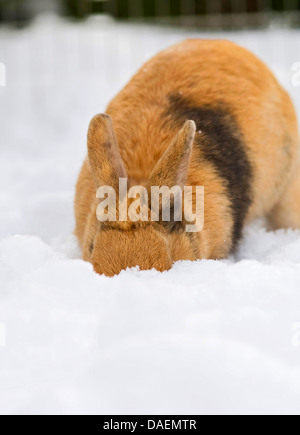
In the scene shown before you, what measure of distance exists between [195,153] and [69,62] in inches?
187

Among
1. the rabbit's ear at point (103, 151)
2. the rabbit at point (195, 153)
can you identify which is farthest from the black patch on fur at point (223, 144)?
the rabbit's ear at point (103, 151)

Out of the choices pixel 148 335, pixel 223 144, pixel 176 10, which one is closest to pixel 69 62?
pixel 176 10

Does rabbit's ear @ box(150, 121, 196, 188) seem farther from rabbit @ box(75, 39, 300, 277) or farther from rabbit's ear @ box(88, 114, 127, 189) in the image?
rabbit's ear @ box(88, 114, 127, 189)

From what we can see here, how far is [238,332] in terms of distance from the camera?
6.30ft

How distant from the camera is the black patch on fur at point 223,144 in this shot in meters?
2.84

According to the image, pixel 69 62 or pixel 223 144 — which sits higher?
pixel 69 62

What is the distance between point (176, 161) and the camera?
2.32m

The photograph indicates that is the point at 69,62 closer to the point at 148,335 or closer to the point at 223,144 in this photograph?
the point at 223,144

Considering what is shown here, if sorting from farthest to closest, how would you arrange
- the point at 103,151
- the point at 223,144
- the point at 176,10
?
1. the point at 176,10
2. the point at 223,144
3. the point at 103,151

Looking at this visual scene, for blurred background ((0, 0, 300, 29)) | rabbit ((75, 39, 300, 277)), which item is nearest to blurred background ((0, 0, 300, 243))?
blurred background ((0, 0, 300, 29))

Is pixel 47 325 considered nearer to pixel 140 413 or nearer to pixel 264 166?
pixel 140 413

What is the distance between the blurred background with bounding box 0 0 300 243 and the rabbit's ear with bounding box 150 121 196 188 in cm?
106

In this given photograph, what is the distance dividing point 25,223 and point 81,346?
162 cm

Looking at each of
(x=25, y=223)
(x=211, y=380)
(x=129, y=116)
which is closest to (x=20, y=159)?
(x=25, y=223)
